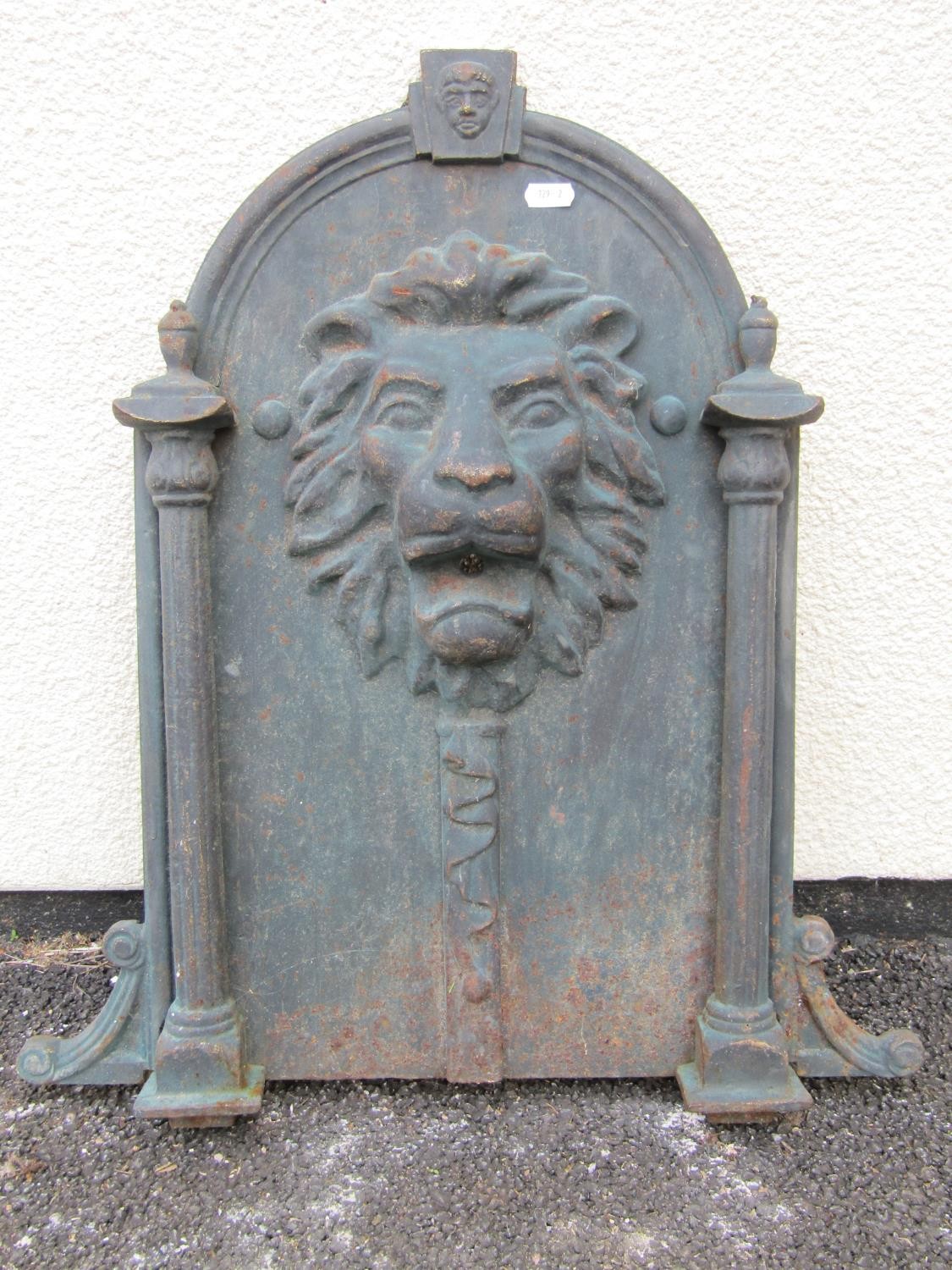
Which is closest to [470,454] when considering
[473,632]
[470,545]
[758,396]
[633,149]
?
[470,545]

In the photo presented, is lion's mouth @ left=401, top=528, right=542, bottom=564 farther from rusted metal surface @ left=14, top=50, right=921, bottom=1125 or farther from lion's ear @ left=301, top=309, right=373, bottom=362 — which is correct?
lion's ear @ left=301, top=309, right=373, bottom=362

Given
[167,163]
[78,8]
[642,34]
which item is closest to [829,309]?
[642,34]

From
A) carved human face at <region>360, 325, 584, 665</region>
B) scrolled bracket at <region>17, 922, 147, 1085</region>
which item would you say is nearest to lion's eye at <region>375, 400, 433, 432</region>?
carved human face at <region>360, 325, 584, 665</region>

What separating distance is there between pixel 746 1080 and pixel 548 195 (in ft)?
4.89

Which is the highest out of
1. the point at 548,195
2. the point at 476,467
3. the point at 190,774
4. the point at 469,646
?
the point at 548,195

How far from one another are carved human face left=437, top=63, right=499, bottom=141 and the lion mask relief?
7.0 inches

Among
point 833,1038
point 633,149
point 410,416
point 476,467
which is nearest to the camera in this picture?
point 476,467

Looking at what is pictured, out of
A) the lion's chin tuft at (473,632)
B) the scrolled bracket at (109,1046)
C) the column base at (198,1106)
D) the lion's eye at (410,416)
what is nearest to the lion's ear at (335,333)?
the lion's eye at (410,416)

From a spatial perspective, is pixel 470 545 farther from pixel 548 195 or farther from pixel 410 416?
pixel 548 195

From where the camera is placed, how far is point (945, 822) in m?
2.09

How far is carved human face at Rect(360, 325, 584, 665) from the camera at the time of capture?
56.9 inches

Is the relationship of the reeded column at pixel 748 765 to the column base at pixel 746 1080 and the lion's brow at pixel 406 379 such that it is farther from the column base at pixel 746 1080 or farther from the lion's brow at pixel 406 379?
the lion's brow at pixel 406 379

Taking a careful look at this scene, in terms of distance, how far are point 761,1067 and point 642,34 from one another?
186 centimetres

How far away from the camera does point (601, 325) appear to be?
1.57 meters
